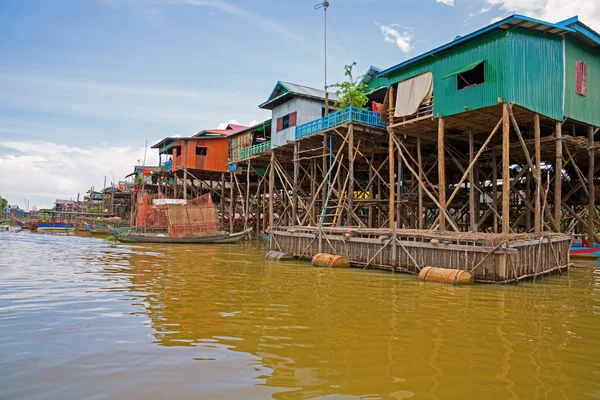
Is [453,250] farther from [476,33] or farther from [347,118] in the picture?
[347,118]

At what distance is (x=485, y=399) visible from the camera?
14.6 ft

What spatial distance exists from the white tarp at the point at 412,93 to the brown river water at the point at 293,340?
367 inches

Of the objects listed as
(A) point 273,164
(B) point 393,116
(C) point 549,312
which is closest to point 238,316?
(C) point 549,312

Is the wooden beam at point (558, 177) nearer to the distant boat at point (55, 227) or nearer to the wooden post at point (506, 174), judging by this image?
the wooden post at point (506, 174)

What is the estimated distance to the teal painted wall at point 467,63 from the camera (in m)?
15.0

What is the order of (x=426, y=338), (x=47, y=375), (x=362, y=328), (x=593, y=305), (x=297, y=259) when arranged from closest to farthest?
(x=47, y=375)
(x=426, y=338)
(x=362, y=328)
(x=593, y=305)
(x=297, y=259)

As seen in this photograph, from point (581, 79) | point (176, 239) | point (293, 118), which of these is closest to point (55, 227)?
point (176, 239)

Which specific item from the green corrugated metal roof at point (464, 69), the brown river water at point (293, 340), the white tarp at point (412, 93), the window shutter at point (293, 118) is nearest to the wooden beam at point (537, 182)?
the green corrugated metal roof at point (464, 69)

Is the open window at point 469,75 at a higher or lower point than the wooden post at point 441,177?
higher

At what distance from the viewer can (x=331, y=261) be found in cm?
1578

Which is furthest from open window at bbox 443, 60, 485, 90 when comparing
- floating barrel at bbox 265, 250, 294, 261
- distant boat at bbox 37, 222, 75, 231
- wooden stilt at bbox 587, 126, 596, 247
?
distant boat at bbox 37, 222, 75, 231

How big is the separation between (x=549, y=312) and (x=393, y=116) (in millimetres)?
12412

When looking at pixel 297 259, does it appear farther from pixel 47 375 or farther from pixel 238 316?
pixel 47 375

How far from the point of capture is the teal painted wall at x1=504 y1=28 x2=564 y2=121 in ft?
48.9
